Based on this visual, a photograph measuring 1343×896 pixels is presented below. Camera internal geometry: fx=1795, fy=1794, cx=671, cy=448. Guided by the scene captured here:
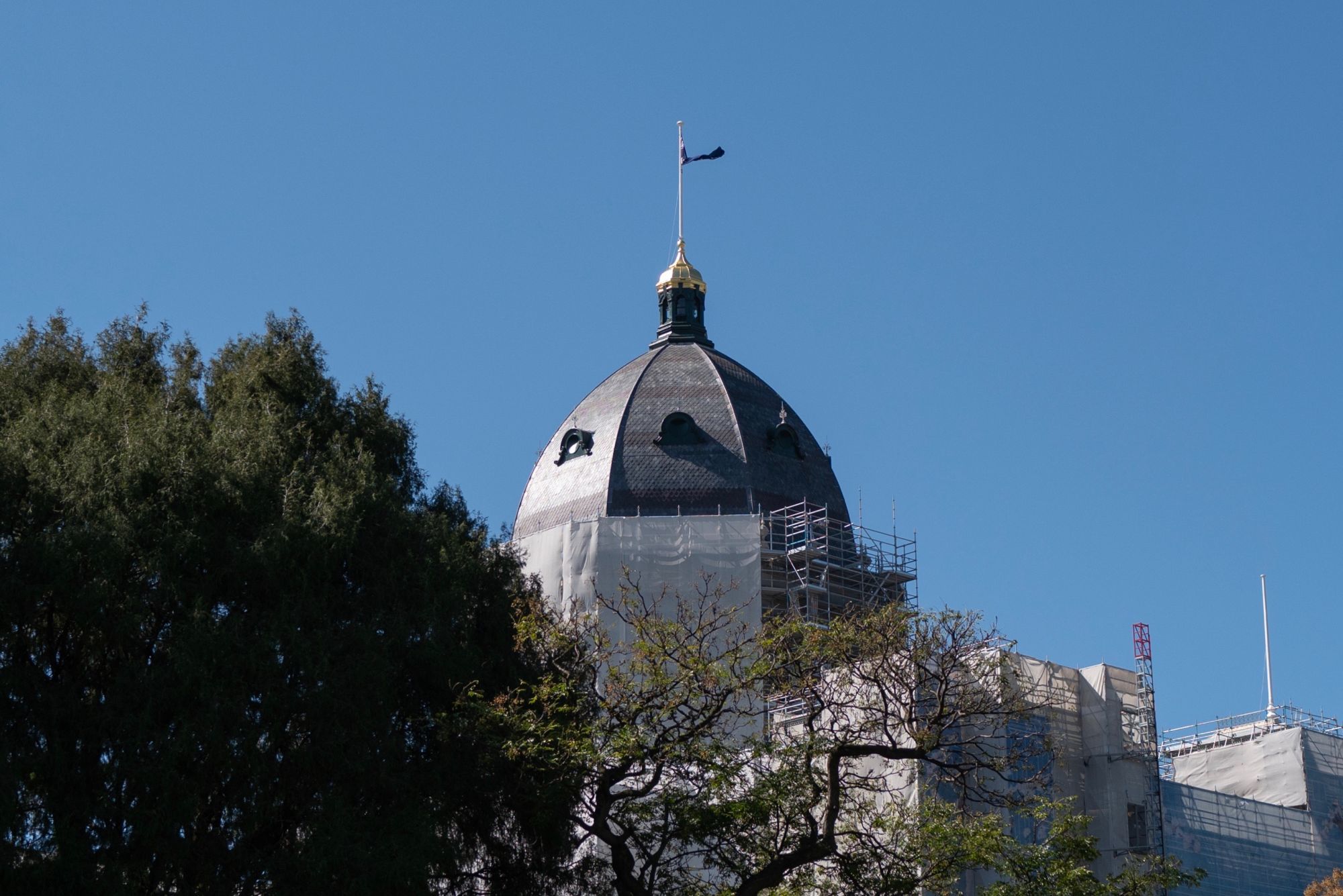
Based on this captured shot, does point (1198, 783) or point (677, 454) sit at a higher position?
point (677, 454)

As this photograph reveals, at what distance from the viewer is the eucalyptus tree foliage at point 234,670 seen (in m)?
19.3

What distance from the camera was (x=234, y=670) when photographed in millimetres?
19734

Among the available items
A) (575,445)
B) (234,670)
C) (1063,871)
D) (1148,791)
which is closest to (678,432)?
(575,445)

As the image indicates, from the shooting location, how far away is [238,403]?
937 inches

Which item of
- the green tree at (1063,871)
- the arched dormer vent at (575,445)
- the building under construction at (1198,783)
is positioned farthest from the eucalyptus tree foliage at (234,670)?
the arched dormer vent at (575,445)

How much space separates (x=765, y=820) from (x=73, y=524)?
8.48m

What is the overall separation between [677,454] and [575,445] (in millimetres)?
3228

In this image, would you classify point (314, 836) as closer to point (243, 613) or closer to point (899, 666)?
point (243, 613)

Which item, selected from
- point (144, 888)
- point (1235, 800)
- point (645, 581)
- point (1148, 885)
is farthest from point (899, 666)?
point (1235, 800)

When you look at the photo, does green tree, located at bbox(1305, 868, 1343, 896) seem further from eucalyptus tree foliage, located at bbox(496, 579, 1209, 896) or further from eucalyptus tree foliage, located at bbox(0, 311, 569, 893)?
eucalyptus tree foliage, located at bbox(0, 311, 569, 893)

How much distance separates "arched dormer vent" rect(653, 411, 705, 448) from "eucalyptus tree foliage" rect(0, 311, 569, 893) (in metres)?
25.5

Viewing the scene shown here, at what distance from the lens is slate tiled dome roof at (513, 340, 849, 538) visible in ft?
158

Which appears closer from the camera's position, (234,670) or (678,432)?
(234,670)

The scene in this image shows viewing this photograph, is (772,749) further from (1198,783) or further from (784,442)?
(1198,783)
